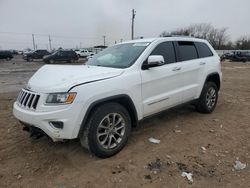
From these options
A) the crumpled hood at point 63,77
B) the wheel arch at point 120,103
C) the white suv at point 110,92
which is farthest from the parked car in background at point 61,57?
the wheel arch at point 120,103

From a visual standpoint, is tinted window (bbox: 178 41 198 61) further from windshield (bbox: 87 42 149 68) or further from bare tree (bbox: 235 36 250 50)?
bare tree (bbox: 235 36 250 50)

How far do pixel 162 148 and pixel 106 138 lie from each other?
38.1 inches

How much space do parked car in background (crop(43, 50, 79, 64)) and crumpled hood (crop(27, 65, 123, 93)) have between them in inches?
1042

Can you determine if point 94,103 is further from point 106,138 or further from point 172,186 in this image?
point 172,186

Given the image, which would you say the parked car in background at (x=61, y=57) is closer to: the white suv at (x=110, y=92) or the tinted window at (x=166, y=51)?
the white suv at (x=110, y=92)

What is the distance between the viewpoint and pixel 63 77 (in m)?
3.23

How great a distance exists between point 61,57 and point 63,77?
2781 centimetres

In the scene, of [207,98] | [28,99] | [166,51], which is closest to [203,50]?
[207,98]

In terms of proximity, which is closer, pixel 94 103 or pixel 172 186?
pixel 172 186

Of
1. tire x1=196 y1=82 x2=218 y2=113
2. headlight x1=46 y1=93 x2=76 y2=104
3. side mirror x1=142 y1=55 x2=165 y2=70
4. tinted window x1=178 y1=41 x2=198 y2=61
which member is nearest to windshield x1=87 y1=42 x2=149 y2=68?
side mirror x1=142 y1=55 x2=165 y2=70

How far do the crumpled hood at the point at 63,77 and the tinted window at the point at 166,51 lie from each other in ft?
3.37

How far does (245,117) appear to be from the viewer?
210 inches

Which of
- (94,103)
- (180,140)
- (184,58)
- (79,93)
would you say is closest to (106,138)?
(94,103)

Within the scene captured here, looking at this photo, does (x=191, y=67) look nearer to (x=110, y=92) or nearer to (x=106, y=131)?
(x=110, y=92)
